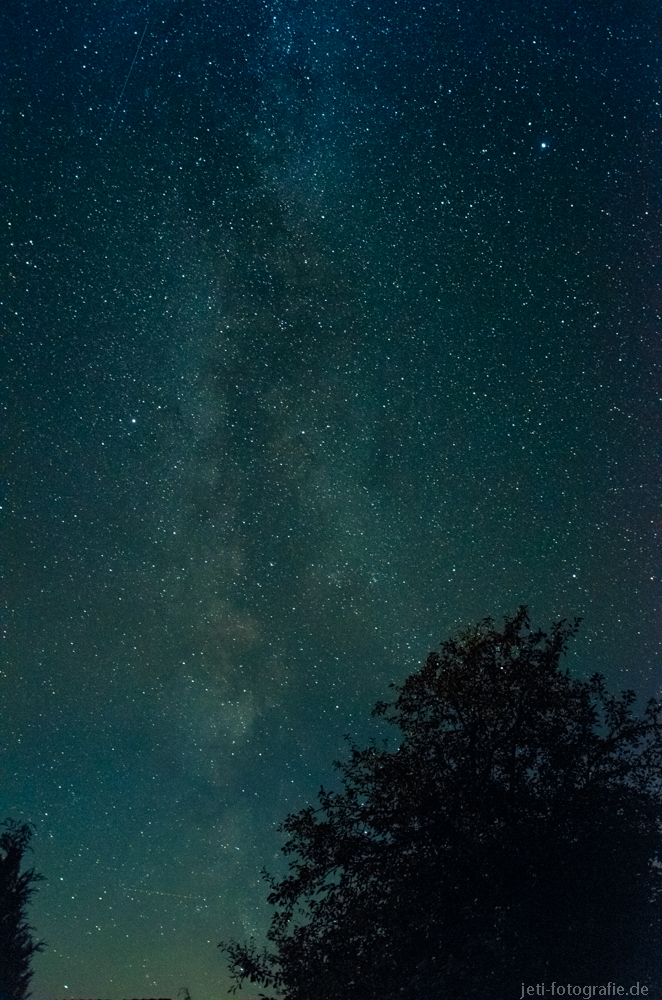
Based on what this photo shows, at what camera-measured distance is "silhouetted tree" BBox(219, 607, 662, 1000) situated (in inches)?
351

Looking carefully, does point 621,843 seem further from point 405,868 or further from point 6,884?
point 6,884

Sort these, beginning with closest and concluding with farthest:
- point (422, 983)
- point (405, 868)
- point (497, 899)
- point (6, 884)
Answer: point (422, 983), point (497, 899), point (405, 868), point (6, 884)

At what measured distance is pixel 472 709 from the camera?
11.1 meters

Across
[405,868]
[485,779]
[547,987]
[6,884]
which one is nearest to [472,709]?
[485,779]

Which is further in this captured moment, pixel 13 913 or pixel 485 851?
pixel 13 913

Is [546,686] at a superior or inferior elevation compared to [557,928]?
superior

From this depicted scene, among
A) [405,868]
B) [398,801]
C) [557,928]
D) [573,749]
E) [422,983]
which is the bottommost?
[422,983]

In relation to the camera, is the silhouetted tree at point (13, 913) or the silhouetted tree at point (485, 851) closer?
the silhouetted tree at point (485, 851)

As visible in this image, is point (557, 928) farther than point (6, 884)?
No

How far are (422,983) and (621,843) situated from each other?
3.60 meters

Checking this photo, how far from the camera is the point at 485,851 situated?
30.6 ft

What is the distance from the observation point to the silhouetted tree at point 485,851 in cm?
891

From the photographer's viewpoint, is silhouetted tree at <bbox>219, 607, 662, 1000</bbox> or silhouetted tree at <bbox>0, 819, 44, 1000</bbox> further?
silhouetted tree at <bbox>0, 819, 44, 1000</bbox>

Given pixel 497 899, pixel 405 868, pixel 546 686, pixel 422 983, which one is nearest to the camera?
pixel 422 983
